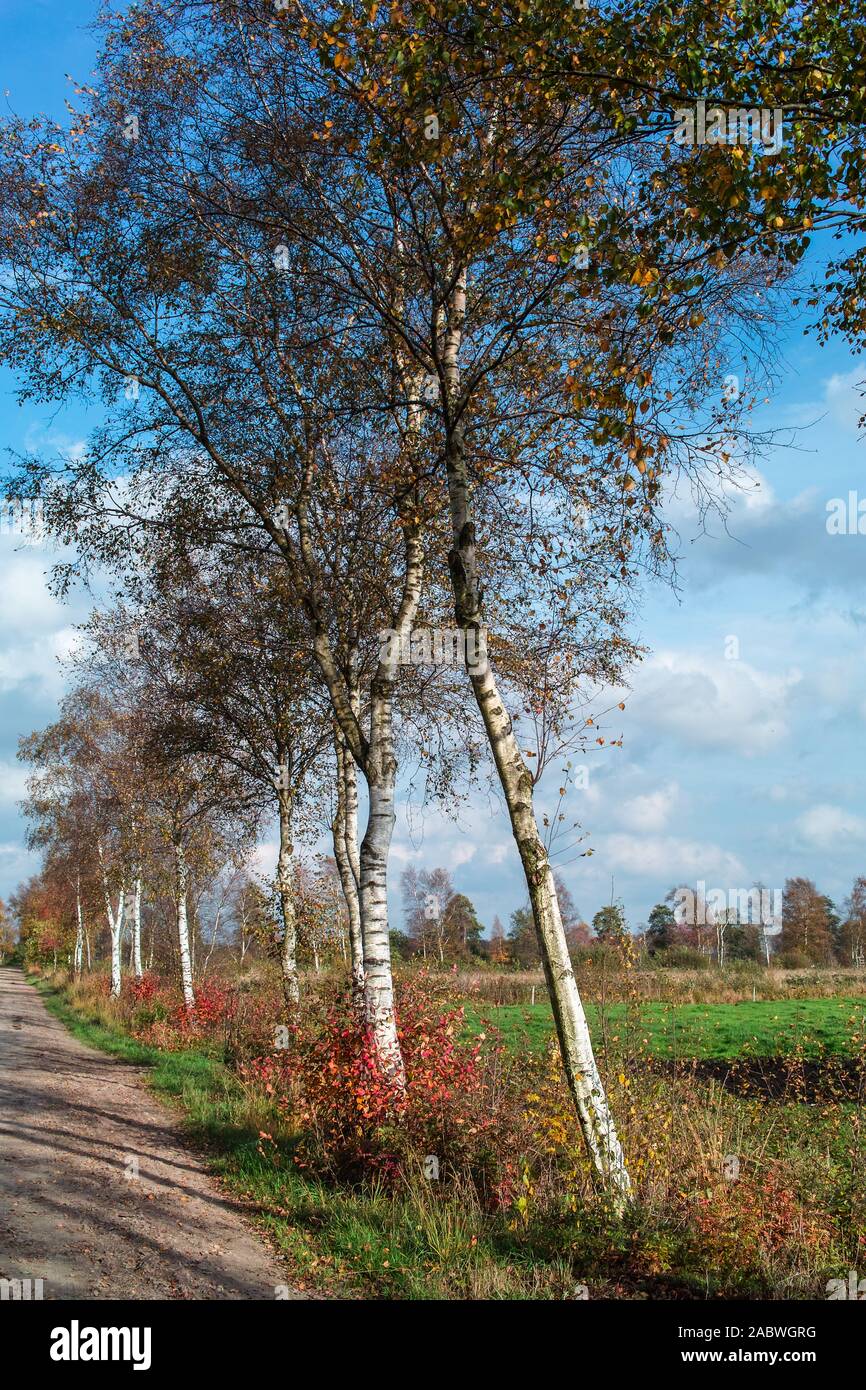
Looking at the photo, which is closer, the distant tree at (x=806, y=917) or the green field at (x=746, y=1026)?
the green field at (x=746, y=1026)

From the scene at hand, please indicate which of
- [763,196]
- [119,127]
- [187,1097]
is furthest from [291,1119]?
[119,127]

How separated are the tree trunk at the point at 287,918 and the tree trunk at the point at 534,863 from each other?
388 inches

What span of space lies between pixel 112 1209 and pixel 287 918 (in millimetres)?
9112

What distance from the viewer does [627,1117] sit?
280 inches

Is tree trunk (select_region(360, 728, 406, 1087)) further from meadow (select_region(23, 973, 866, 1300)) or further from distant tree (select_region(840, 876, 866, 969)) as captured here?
distant tree (select_region(840, 876, 866, 969))

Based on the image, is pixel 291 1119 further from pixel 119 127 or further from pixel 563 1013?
pixel 119 127

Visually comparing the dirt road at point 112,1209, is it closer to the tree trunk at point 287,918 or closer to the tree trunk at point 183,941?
the tree trunk at point 287,918

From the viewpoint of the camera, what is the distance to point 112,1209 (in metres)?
7.64

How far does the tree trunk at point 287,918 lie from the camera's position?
16.5m

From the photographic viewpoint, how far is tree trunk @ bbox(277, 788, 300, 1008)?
16.5 m

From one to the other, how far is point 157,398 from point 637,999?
354 inches

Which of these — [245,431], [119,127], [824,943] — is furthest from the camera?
[824,943]

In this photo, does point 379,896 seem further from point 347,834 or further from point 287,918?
point 287,918

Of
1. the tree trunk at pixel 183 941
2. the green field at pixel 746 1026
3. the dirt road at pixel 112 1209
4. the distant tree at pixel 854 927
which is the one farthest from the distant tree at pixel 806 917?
the dirt road at pixel 112 1209
